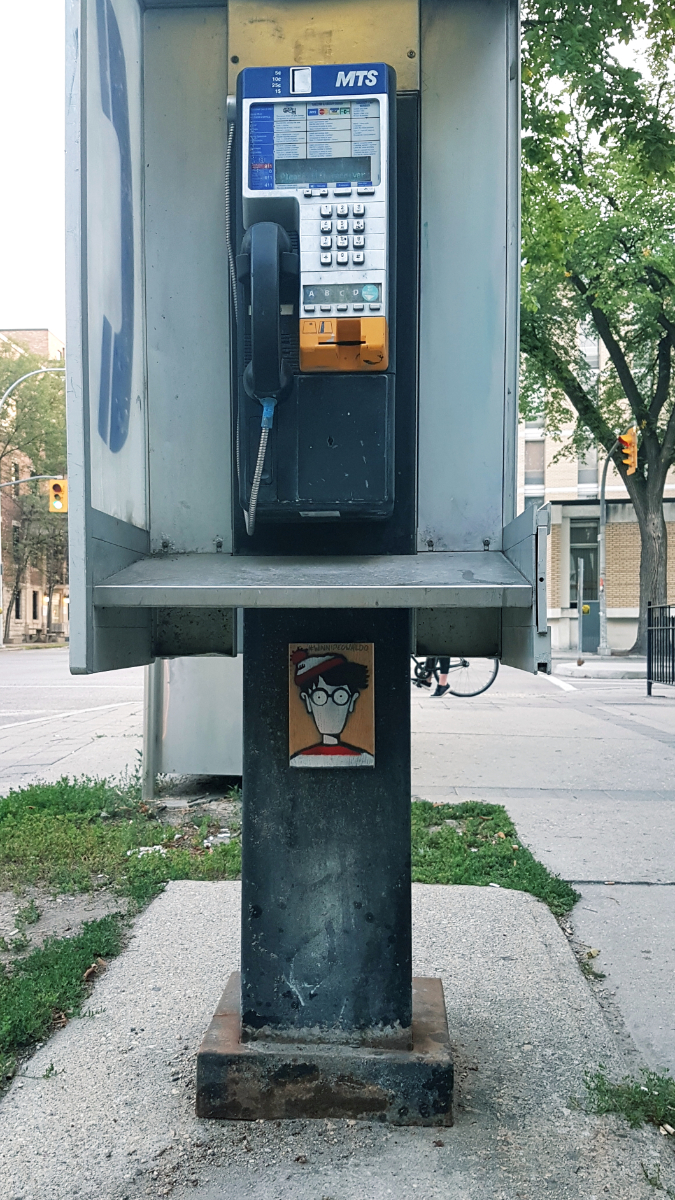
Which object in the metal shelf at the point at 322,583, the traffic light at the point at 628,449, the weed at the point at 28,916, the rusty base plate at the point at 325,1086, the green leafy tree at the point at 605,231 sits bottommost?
the weed at the point at 28,916

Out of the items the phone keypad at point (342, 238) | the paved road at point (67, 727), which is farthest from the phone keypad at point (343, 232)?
the paved road at point (67, 727)

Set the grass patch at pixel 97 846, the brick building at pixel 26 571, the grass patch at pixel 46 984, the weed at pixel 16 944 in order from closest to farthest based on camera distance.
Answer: the grass patch at pixel 46 984, the weed at pixel 16 944, the grass patch at pixel 97 846, the brick building at pixel 26 571

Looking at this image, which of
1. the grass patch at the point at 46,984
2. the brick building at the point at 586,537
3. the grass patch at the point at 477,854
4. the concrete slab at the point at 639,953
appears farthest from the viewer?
the brick building at the point at 586,537

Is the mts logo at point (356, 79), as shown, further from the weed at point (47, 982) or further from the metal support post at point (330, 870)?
the weed at point (47, 982)

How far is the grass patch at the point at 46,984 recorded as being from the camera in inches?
110

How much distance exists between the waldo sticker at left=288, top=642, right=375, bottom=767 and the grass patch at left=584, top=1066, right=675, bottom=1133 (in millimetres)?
987

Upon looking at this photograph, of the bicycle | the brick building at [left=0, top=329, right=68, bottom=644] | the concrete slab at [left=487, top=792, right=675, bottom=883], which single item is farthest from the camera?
the brick building at [left=0, top=329, right=68, bottom=644]

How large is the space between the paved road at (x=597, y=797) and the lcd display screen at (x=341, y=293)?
2.14 m

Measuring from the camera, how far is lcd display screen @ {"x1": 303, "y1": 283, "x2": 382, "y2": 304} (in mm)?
2318

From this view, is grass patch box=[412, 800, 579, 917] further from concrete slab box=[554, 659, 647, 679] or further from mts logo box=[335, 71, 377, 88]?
concrete slab box=[554, 659, 647, 679]

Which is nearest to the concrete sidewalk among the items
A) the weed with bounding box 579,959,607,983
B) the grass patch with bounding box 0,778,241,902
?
the grass patch with bounding box 0,778,241,902

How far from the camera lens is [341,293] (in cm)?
232

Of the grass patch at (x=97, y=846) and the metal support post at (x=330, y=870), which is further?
the grass patch at (x=97, y=846)

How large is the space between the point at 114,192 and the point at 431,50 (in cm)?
96
